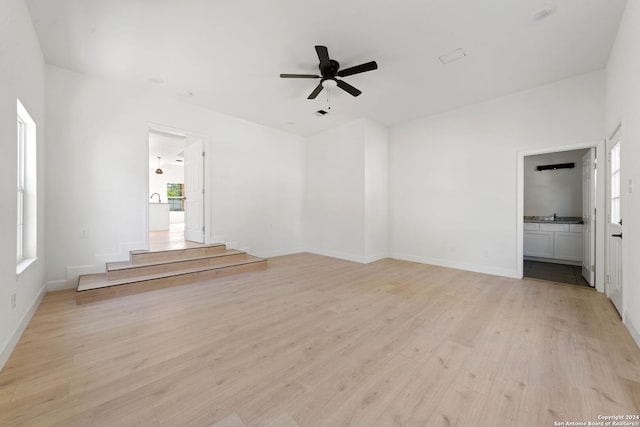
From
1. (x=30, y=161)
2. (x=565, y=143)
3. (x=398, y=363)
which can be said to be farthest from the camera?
(x=565, y=143)

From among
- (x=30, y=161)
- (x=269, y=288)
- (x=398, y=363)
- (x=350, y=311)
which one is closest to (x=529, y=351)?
(x=398, y=363)

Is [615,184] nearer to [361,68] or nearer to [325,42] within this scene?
[361,68]

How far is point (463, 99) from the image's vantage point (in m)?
4.35

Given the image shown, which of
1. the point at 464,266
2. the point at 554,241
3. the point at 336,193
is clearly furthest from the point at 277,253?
the point at 554,241

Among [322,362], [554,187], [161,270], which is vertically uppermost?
[554,187]

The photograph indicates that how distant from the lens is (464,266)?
4.67m

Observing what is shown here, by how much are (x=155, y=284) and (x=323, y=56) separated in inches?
147

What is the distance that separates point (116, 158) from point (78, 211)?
3.12 ft

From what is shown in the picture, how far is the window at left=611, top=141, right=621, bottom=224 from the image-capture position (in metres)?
2.95

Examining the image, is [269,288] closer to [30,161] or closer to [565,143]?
[30,161]

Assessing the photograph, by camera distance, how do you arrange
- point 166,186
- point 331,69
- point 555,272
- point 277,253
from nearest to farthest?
point 331,69, point 555,272, point 277,253, point 166,186

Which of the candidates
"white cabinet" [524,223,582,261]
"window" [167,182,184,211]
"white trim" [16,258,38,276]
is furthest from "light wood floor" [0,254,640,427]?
"window" [167,182,184,211]

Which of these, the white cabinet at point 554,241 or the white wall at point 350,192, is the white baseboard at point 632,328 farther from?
the white wall at point 350,192

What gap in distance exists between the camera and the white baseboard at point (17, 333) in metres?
1.81
